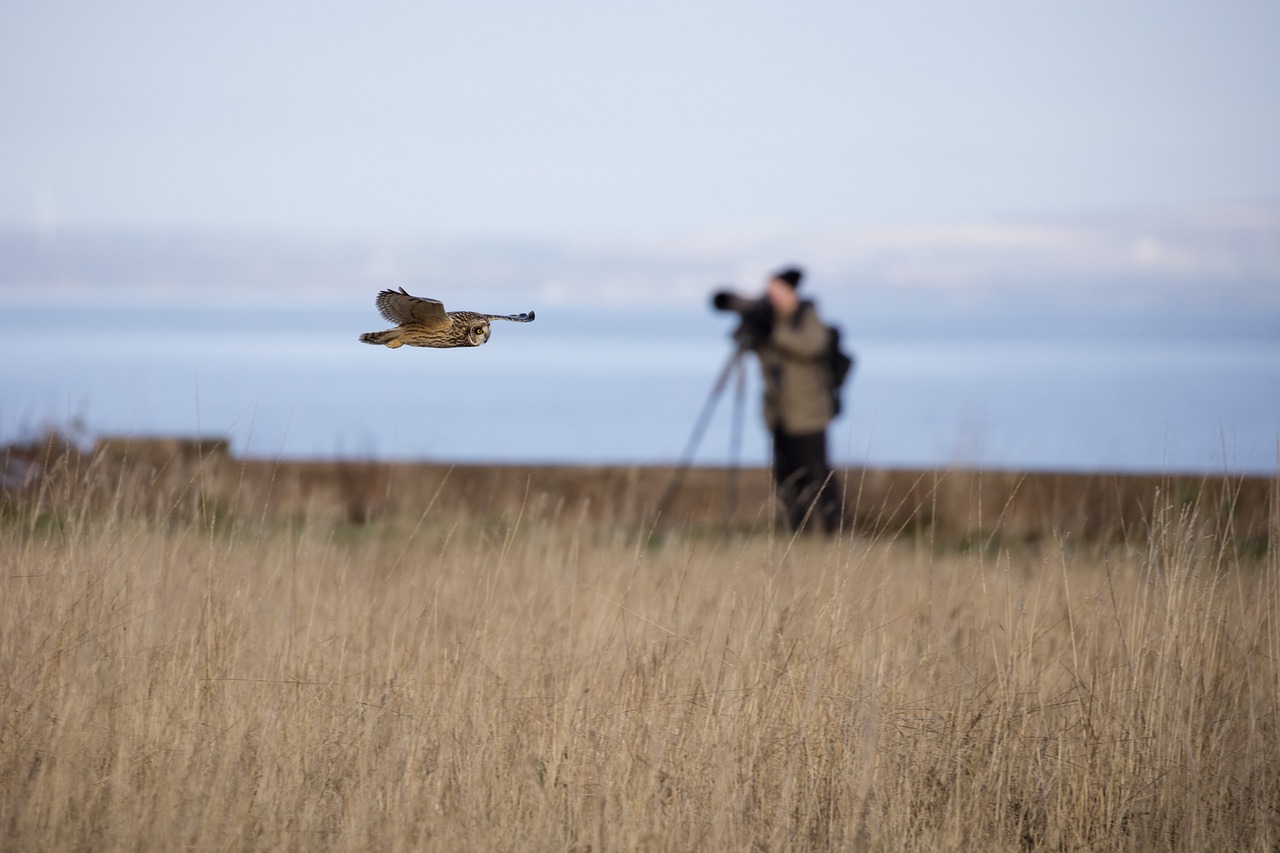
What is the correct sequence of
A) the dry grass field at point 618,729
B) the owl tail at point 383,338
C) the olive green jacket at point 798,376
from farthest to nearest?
the olive green jacket at point 798,376 < the dry grass field at point 618,729 < the owl tail at point 383,338

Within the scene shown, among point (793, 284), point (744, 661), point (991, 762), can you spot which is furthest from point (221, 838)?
point (793, 284)

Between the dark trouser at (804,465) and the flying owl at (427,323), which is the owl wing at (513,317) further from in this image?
the dark trouser at (804,465)

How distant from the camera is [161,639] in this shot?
4.08 meters

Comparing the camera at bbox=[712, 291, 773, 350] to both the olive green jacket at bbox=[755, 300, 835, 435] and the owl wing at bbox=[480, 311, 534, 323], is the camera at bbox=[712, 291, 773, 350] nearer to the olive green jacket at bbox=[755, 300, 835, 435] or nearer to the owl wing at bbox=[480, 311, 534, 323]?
the olive green jacket at bbox=[755, 300, 835, 435]

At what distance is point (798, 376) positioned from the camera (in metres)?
7.55

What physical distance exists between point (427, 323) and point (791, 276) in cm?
534

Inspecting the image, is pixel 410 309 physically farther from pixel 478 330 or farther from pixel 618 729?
pixel 618 729

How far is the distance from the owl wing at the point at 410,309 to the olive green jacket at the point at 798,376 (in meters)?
5.19

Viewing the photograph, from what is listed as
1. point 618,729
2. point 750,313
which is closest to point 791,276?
point 750,313

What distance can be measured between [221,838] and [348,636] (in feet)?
4.10

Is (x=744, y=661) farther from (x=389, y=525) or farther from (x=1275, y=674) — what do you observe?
(x=389, y=525)

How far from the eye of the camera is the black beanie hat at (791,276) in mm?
7422

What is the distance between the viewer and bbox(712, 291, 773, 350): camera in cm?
752

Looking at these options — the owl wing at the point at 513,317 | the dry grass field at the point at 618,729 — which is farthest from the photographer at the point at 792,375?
the owl wing at the point at 513,317
